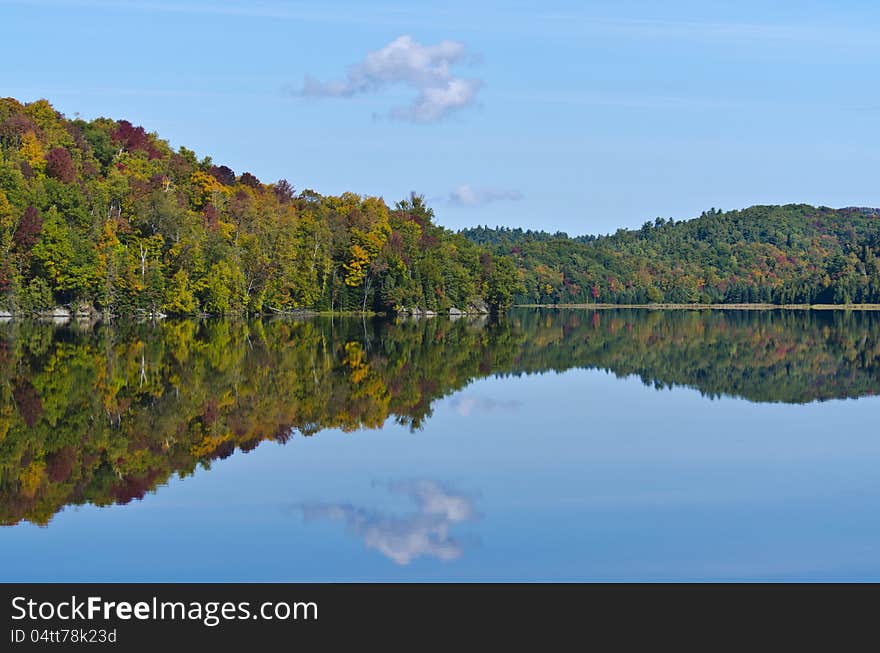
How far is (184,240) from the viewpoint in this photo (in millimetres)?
81125

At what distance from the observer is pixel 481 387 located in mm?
29750

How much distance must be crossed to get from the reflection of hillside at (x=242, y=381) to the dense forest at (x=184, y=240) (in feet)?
55.1

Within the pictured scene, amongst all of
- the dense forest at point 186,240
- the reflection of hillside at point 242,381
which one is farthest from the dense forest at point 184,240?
the reflection of hillside at point 242,381

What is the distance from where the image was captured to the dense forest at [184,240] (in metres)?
73.1

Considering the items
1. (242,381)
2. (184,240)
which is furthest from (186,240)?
(242,381)

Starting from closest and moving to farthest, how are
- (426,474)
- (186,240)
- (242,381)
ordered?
1. (426,474)
2. (242,381)
3. (186,240)

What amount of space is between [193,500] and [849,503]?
7999 millimetres

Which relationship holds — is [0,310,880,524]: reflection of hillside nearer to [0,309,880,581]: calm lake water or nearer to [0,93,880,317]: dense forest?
[0,309,880,581]: calm lake water

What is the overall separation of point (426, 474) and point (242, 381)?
12931 mm

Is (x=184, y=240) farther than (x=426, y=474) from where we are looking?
Yes

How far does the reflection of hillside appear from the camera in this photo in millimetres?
16766

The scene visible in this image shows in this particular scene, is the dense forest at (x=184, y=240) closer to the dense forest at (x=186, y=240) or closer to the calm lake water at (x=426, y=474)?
the dense forest at (x=186, y=240)

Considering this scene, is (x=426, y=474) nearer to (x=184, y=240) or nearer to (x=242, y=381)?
(x=242, y=381)
